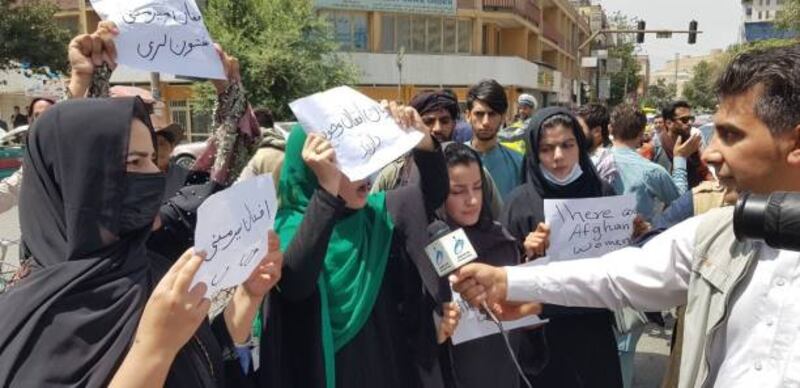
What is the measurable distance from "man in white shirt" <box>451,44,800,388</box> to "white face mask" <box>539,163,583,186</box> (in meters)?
1.48

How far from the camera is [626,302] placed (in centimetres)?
185

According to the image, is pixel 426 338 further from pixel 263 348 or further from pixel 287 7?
pixel 287 7

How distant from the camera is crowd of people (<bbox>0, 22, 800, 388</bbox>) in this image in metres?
1.44

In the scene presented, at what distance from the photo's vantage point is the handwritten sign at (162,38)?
2.37 metres

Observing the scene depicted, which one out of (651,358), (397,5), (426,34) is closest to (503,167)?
(651,358)

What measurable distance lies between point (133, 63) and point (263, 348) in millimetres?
1113

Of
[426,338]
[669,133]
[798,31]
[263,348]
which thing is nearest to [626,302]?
[426,338]

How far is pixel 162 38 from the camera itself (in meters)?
2.44

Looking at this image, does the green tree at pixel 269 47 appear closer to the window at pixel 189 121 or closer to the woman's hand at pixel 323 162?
the window at pixel 189 121

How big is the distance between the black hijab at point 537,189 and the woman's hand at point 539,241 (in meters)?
0.14

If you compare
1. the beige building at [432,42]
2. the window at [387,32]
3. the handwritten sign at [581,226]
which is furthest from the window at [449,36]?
the handwritten sign at [581,226]

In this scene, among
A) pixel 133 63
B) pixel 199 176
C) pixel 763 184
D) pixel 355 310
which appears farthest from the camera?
pixel 199 176


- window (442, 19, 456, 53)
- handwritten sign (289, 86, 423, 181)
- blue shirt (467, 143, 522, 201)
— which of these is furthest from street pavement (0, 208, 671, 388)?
window (442, 19, 456, 53)

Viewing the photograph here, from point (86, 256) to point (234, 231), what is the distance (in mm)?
340
